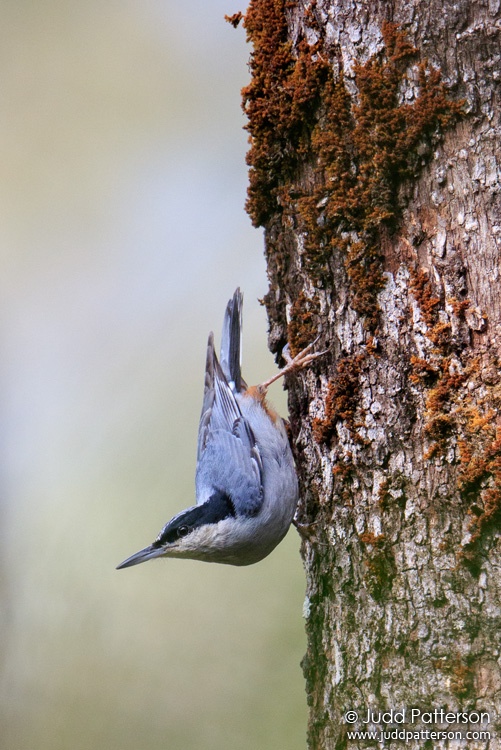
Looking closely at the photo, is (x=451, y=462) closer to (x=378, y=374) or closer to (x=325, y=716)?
(x=378, y=374)

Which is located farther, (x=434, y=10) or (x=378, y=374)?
(x=378, y=374)

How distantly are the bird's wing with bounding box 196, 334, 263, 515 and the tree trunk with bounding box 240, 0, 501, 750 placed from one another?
60cm

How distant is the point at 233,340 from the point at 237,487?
41.5 inches

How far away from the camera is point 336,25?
91.4 inches

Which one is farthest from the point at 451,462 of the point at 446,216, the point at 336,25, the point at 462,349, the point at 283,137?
the point at 336,25

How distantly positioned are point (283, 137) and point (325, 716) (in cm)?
226

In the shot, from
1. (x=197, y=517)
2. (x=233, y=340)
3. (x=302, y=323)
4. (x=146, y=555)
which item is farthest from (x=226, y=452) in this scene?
(x=302, y=323)

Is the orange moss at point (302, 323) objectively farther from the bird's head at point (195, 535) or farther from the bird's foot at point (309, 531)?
the bird's head at point (195, 535)

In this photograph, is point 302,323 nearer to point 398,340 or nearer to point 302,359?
point 302,359

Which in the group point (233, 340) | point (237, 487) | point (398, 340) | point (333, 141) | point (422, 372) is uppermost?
point (333, 141)

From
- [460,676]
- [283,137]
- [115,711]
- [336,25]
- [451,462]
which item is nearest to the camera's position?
[460,676]

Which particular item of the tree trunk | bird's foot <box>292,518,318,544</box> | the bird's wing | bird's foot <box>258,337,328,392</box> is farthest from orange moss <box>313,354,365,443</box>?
the bird's wing

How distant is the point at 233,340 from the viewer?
385 cm

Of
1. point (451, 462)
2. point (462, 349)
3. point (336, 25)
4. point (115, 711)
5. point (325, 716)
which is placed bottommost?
point (115, 711)
